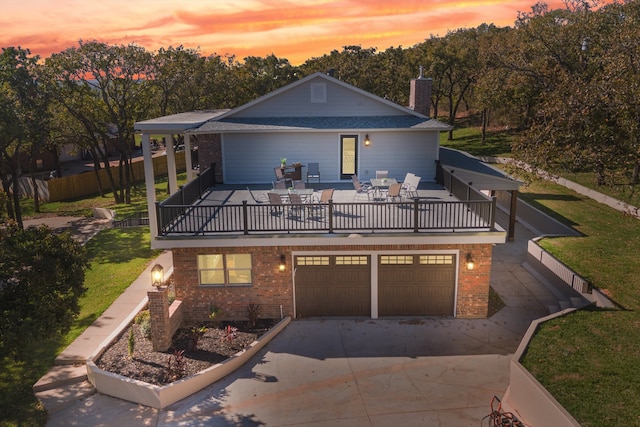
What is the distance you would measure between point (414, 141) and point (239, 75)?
1331 inches

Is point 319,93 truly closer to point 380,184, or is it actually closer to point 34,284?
point 380,184

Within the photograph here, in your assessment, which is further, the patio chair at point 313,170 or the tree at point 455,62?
the tree at point 455,62

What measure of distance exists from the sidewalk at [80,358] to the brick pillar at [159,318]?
1606mm

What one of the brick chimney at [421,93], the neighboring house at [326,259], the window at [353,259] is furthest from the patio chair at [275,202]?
the brick chimney at [421,93]

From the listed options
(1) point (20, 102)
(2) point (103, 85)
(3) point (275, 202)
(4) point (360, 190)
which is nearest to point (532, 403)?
(3) point (275, 202)

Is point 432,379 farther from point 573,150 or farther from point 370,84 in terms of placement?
point 370,84

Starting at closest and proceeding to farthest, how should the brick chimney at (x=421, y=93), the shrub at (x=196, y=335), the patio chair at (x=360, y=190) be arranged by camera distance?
the shrub at (x=196, y=335), the patio chair at (x=360, y=190), the brick chimney at (x=421, y=93)

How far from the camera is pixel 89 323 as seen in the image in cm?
1698

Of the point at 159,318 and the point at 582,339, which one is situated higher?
the point at 159,318

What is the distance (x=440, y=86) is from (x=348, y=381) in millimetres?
51988

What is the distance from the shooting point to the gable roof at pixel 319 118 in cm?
2169

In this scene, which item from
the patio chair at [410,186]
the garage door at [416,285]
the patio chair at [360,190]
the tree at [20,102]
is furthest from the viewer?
the tree at [20,102]

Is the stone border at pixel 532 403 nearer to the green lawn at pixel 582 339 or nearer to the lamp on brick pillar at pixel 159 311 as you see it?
the green lawn at pixel 582 339

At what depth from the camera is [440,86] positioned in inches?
2352
